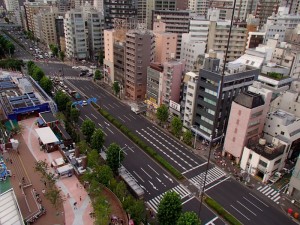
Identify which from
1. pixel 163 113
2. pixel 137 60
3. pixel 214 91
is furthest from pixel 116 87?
pixel 214 91

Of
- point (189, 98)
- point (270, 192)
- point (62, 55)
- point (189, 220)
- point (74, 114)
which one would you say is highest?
point (189, 98)

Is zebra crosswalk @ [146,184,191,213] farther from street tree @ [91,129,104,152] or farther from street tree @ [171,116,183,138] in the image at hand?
street tree @ [171,116,183,138]

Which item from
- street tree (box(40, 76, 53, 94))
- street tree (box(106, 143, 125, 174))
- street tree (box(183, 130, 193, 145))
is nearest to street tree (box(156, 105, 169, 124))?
street tree (box(183, 130, 193, 145))

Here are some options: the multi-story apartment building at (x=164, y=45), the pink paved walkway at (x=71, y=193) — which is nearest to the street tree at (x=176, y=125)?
the pink paved walkway at (x=71, y=193)

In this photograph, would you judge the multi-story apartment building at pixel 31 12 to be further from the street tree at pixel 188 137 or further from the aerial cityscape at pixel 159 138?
the street tree at pixel 188 137

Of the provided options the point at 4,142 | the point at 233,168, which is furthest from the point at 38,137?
the point at 233,168

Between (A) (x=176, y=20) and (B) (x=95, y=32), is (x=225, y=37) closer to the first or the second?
(A) (x=176, y=20)
